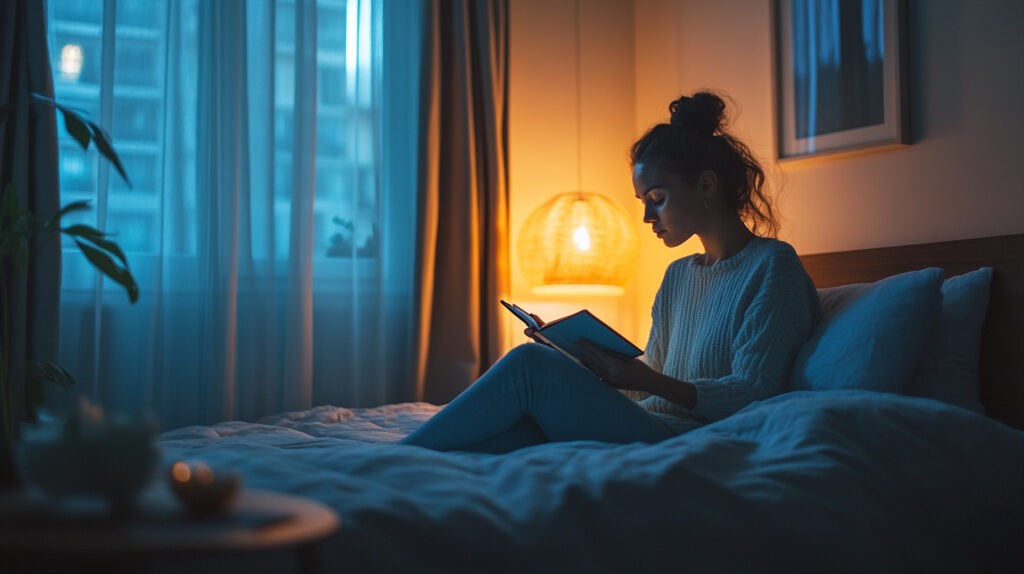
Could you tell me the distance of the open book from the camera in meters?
1.79

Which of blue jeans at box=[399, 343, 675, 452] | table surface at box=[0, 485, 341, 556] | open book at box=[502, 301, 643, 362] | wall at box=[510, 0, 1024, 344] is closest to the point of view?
table surface at box=[0, 485, 341, 556]

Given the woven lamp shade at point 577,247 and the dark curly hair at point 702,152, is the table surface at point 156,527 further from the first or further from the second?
the woven lamp shade at point 577,247

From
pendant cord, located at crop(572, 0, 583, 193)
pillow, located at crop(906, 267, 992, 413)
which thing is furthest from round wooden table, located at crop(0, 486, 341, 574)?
pendant cord, located at crop(572, 0, 583, 193)

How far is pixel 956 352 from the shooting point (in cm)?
210

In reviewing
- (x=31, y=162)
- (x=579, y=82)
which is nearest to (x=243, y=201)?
(x=31, y=162)

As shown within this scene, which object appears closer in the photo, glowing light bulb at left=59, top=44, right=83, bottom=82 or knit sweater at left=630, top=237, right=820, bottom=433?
knit sweater at left=630, top=237, right=820, bottom=433

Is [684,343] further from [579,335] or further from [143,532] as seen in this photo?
[143,532]

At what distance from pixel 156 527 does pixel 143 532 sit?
0.02 metres

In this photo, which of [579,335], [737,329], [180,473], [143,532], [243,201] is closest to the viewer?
[143,532]

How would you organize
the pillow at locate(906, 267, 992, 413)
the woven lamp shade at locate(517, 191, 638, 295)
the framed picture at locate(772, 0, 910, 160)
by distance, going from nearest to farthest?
1. the pillow at locate(906, 267, 992, 413)
2. the framed picture at locate(772, 0, 910, 160)
3. the woven lamp shade at locate(517, 191, 638, 295)

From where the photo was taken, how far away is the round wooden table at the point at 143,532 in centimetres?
71

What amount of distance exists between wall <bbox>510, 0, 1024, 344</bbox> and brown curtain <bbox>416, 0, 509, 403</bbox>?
21cm

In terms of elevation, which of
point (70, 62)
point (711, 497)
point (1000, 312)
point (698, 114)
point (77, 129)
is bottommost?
point (711, 497)

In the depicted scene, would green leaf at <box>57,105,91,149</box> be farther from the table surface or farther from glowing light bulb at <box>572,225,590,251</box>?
glowing light bulb at <box>572,225,590,251</box>
